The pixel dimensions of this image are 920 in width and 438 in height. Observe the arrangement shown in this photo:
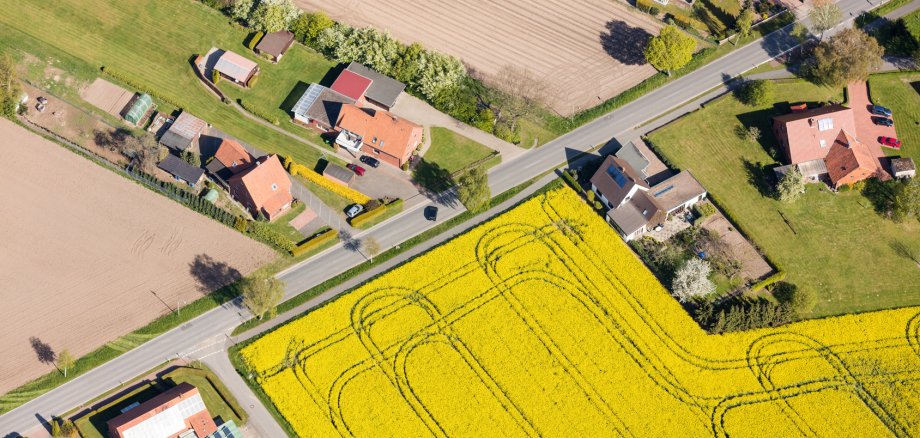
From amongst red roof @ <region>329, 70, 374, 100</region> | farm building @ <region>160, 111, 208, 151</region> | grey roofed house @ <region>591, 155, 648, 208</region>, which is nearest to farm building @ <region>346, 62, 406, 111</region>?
red roof @ <region>329, 70, 374, 100</region>

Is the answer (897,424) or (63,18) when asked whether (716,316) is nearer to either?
(897,424)

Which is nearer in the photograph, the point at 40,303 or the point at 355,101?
the point at 40,303

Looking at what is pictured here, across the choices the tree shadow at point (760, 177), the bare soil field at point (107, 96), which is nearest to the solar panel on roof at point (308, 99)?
the bare soil field at point (107, 96)

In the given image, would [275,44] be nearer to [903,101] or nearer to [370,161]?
[370,161]

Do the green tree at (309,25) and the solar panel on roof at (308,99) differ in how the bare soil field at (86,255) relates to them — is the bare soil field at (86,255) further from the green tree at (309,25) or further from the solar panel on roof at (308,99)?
the green tree at (309,25)

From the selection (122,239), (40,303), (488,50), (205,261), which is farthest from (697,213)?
(40,303)

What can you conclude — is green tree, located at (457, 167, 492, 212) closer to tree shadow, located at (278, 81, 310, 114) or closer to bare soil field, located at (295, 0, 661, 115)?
bare soil field, located at (295, 0, 661, 115)
